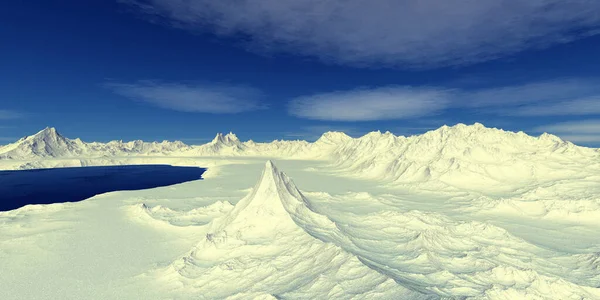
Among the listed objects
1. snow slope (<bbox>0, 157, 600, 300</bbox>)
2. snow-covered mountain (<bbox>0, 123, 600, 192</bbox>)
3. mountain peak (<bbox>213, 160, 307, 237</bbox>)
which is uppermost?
snow-covered mountain (<bbox>0, 123, 600, 192</bbox>)

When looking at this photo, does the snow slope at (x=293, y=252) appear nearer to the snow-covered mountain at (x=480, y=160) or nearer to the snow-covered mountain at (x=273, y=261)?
the snow-covered mountain at (x=273, y=261)

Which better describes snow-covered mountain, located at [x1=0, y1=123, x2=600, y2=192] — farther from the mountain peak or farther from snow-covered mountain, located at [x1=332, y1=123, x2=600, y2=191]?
the mountain peak

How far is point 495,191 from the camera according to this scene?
10631cm

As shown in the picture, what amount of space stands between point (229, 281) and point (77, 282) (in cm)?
1904

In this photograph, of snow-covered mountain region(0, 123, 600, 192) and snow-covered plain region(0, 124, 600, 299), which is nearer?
snow-covered plain region(0, 124, 600, 299)

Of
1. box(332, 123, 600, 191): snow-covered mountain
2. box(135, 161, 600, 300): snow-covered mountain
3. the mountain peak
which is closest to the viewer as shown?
box(135, 161, 600, 300): snow-covered mountain

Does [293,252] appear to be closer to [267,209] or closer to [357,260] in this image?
[357,260]

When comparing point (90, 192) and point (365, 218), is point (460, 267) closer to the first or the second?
point (365, 218)

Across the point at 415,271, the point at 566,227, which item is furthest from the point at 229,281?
the point at 566,227

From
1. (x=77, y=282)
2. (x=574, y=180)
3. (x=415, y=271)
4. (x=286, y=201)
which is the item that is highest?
(x=574, y=180)

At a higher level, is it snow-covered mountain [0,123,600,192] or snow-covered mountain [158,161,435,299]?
snow-covered mountain [0,123,600,192]

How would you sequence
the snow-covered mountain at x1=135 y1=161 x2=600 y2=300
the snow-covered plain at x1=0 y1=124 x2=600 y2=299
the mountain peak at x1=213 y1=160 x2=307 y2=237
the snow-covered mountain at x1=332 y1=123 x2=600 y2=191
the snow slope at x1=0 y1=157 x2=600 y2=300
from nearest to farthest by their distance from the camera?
1. the snow-covered mountain at x1=135 y1=161 x2=600 y2=300
2. the snow slope at x1=0 y1=157 x2=600 y2=300
3. the snow-covered plain at x1=0 y1=124 x2=600 y2=299
4. the mountain peak at x1=213 y1=160 x2=307 y2=237
5. the snow-covered mountain at x1=332 y1=123 x2=600 y2=191

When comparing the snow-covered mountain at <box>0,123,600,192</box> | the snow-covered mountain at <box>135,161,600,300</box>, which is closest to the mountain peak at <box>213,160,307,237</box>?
the snow-covered mountain at <box>135,161,600,300</box>

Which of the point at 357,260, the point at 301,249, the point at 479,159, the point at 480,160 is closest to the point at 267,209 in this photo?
the point at 301,249
